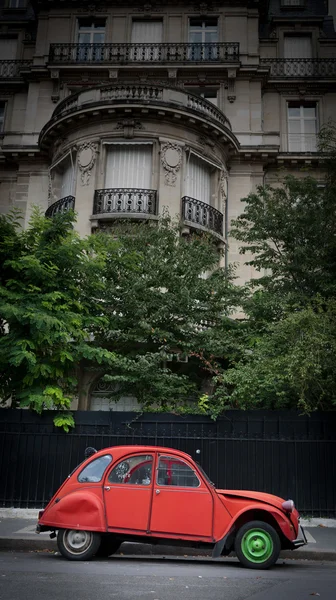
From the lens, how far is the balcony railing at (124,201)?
19094 mm

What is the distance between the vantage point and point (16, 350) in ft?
38.7

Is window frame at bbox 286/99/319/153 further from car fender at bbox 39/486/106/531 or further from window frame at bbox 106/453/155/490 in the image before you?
car fender at bbox 39/486/106/531

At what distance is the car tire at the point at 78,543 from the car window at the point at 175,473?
1.16 m

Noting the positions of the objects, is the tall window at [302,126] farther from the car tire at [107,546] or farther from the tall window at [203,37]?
the car tire at [107,546]

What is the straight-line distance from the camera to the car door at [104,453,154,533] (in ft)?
25.3

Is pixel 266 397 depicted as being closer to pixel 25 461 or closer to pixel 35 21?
pixel 25 461

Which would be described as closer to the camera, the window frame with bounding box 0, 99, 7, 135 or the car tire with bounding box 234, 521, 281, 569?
the car tire with bounding box 234, 521, 281, 569

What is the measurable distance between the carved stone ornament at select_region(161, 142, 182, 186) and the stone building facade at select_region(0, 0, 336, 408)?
0.12 ft

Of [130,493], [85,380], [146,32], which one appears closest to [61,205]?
[85,380]

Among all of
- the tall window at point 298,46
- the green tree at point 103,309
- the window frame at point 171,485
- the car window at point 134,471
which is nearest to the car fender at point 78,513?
the car window at point 134,471

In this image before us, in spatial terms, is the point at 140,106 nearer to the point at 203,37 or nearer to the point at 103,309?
the point at 203,37

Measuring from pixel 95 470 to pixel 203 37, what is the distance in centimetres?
2143

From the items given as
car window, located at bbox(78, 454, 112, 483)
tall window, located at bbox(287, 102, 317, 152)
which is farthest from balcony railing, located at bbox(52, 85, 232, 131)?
car window, located at bbox(78, 454, 112, 483)

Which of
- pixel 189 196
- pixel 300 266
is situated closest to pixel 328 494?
pixel 300 266
